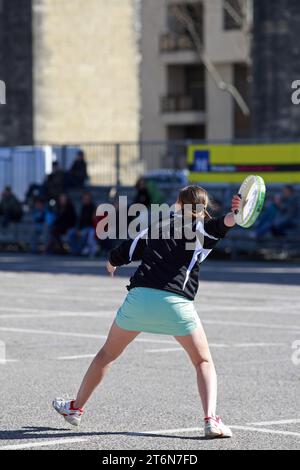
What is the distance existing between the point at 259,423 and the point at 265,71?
33.6 metres

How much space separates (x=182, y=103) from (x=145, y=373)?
2192 inches

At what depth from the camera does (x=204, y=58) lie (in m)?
Result: 61.8

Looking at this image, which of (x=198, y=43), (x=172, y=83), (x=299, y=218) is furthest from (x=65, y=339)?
(x=172, y=83)

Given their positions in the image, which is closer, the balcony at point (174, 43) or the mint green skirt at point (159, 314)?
the mint green skirt at point (159, 314)

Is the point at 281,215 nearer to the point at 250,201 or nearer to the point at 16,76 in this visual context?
the point at 16,76

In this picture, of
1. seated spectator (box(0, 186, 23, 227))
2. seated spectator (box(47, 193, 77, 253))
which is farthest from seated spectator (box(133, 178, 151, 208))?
seated spectator (box(0, 186, 23, 227))

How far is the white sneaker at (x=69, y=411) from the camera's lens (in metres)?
9.35

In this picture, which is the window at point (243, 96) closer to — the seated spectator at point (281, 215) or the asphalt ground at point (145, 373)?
the seated spectator at point (281, 215)

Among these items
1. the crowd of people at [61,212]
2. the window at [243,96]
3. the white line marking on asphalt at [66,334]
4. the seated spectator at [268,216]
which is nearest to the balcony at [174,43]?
the window at [243,96]

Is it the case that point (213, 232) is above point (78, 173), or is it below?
above

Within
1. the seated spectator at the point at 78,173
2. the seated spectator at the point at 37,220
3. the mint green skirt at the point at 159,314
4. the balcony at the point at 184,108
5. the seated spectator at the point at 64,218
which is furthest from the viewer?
the balcony at the point at 184,108

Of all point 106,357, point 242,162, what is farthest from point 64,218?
point 106,357
